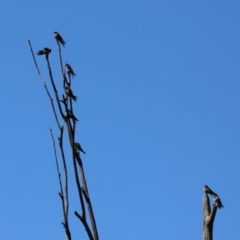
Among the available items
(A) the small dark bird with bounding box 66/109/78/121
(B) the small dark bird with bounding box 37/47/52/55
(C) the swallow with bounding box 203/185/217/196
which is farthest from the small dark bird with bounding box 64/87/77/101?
(C) the swallow with bounding box 203/185/217/196

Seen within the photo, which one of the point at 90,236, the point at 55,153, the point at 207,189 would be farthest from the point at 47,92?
the point at 207,189

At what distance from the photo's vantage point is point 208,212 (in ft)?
11.8

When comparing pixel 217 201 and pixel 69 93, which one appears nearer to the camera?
pixel 69 93

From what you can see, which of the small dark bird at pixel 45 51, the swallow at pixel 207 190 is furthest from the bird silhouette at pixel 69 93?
the swallow at pixel 207 190

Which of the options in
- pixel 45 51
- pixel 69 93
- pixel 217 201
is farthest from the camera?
pixel 45 51

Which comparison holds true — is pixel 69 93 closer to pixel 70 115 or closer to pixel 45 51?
pixel 70 115

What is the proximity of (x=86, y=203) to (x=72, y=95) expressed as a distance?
2.29ft

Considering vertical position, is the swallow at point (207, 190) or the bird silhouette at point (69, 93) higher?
the bird silhouette at point (69, 93)

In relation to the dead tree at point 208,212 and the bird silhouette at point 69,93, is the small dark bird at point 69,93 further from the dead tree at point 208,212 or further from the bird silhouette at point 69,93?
the dead tree at point 208,212

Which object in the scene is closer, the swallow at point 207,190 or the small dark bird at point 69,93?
the small dark bird at point 69,93

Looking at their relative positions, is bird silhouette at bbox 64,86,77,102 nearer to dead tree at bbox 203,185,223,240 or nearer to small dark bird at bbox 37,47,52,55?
small dark bird at bbox 37,47,52,55

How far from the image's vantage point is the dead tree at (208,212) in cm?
342

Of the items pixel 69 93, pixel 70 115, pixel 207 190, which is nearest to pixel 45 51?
pixel 69 93

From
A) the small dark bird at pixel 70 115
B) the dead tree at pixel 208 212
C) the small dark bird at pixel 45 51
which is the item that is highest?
the small dark bird at pixel 45 51
